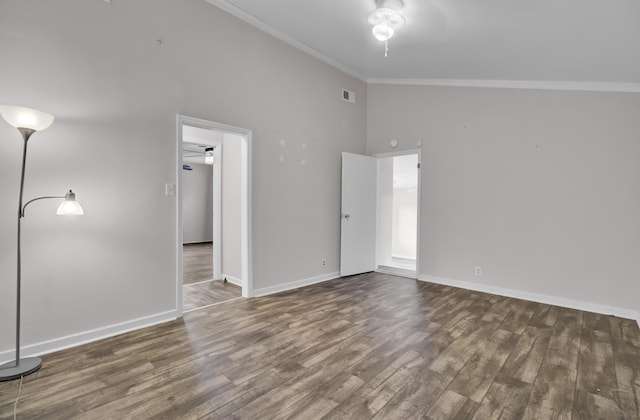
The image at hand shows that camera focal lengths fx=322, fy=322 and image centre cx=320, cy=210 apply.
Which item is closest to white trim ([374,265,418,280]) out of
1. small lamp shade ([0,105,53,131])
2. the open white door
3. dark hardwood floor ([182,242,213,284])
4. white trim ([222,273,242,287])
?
the open white door

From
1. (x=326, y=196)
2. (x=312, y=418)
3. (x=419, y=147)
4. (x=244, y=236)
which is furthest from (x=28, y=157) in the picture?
(x=419, y=147)

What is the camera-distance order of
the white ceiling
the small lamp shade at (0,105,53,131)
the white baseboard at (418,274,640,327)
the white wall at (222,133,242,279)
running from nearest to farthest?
the small lamp shade at (0,105,53,131), the white ceiling, the white baseboard at (418,274,640,327), the white wall at (222,133,242,279)

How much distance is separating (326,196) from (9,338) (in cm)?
371

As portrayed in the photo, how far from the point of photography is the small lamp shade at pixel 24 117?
208 centimetres

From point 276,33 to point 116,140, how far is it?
2.42 m

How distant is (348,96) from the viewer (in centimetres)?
527

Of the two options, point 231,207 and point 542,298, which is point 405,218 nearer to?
point 542,298

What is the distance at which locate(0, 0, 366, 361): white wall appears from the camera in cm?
249

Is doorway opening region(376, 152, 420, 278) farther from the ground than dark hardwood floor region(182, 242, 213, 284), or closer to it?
farther from the ground

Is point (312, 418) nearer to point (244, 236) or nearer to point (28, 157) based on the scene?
point (244, 236)

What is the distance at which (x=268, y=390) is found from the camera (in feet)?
6.83

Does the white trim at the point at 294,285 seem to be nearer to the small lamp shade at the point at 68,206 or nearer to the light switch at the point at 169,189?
the light switch at the point at 169,189

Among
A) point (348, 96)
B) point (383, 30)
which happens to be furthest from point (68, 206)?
point (348, 96)

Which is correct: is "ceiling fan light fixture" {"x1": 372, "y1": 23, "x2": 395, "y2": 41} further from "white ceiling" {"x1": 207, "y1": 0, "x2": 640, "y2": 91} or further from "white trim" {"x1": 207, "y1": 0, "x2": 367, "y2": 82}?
"white trim" {"x1": 207, "y1": 0, "x2": 367, "y2": 82}
